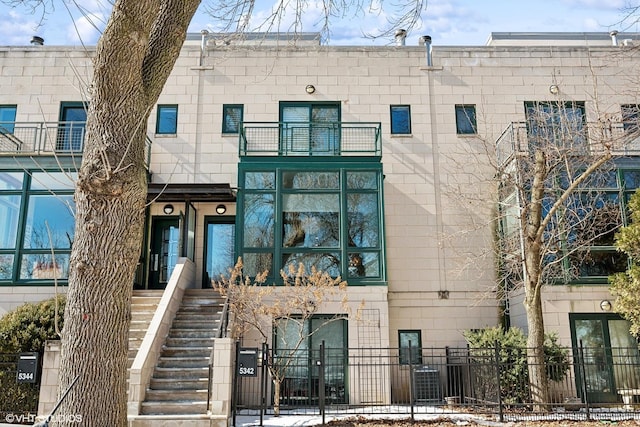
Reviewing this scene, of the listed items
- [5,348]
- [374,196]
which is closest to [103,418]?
[5,348]

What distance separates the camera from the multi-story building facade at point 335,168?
591 inches

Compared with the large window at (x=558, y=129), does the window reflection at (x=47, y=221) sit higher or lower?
lower

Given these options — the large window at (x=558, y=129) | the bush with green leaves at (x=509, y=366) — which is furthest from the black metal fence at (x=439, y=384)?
the large window at (x=558, y=129)

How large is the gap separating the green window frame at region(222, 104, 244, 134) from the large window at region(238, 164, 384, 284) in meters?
2.44

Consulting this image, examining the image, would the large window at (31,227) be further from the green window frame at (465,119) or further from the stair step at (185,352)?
the green window frame at (465,119)

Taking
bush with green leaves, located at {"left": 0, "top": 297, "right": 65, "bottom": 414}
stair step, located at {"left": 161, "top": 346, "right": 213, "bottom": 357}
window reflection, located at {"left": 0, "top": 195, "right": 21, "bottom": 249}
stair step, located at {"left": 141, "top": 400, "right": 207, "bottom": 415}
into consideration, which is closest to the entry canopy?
window reflection, located at {"left": 0, "top": 195, "right": 21, "bottom": 249}

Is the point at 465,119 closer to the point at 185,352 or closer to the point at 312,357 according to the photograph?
the point at 312,357

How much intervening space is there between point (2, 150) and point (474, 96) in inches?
538

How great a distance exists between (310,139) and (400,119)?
292 centimetres

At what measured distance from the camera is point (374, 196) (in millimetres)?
15398

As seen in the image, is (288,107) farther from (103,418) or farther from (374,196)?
(103,418)

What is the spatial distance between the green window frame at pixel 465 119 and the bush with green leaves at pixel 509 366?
620 centimetres

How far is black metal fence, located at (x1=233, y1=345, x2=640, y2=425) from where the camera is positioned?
12609 mm

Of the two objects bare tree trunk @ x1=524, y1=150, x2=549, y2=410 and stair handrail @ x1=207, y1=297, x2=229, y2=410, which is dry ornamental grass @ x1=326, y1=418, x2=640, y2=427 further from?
stair handrail @ x1=207, y1=297, x2=229, y2=410
